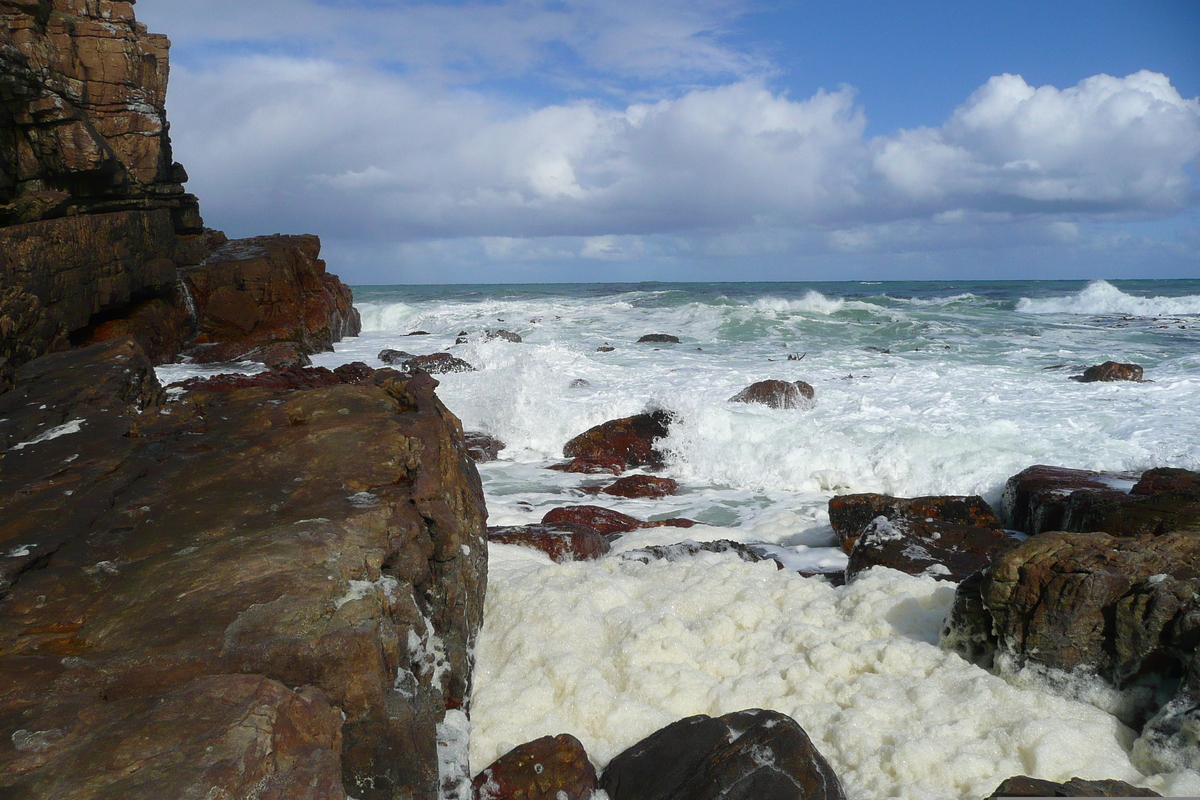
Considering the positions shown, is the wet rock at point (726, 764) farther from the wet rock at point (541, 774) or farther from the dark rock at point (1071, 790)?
the dark rock at point (1071, 790)

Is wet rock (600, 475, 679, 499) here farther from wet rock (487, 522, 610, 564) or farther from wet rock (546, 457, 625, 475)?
wet rock (487, 522, 610, 564)

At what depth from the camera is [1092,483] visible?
689 cm

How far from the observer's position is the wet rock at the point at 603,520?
672 cm

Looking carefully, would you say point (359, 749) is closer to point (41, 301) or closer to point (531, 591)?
point (531, 591)

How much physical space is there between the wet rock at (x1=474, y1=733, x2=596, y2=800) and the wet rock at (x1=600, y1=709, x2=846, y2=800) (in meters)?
0.13

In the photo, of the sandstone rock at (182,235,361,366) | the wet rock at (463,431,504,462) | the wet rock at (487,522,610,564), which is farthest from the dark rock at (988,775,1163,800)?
the sandstone rock at (182,235,361,366)

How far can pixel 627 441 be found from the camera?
33.0ft

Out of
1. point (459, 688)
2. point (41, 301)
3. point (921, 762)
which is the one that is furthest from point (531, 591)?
point (41, 301)

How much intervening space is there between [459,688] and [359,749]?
875mm

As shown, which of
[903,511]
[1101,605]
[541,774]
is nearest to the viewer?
[541,774]

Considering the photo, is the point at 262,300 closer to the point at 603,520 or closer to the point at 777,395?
the point at 777,395

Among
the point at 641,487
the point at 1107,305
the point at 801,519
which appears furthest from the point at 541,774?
the point at 1107,305

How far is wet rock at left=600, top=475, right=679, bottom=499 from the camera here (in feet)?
28.0

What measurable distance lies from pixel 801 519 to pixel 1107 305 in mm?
36086
